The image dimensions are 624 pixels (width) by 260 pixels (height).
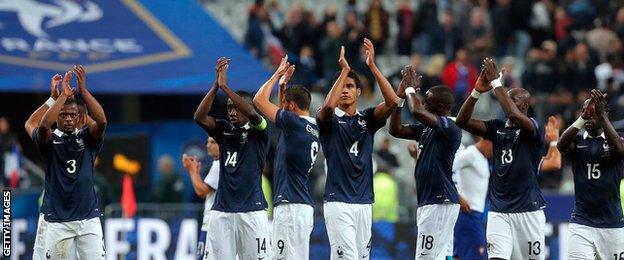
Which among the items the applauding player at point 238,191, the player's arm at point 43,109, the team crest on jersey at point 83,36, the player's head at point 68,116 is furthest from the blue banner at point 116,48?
the applauding player at point 238,191

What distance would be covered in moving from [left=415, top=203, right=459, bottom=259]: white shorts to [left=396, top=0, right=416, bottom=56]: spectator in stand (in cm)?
1462

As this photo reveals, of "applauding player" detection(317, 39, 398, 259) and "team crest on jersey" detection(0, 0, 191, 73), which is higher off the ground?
"team crest on jersey" detection(0, 0, 191, 73)

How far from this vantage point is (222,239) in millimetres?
18359

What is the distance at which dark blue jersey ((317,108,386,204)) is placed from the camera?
18312 mm

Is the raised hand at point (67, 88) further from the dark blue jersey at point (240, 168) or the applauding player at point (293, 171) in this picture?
the applauding player at point (293, 171)

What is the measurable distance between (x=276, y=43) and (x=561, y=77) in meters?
6.49

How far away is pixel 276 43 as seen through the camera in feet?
107

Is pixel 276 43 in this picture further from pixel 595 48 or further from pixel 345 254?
pixel 345 254

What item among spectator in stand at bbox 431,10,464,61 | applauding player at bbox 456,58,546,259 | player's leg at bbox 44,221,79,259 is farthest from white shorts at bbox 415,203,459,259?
spectator in stand at bbox 431,10,464,61

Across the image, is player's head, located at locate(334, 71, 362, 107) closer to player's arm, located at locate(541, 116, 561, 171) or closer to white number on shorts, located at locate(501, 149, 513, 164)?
white number on shorts, located at locate(501, 149, 513, 164)

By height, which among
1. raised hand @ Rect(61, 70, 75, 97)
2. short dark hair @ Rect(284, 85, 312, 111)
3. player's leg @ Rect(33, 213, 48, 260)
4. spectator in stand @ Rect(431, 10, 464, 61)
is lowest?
player's leg @ Rect(33, 213, 48, 260)

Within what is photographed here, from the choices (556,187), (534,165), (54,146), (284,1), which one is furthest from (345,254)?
(284,1)

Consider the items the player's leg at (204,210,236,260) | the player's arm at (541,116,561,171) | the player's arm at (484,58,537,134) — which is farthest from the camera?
the player's arm at (541,116,561,171)

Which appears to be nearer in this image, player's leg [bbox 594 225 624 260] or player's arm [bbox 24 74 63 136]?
player's arm [bbox 24 74 63 136]
